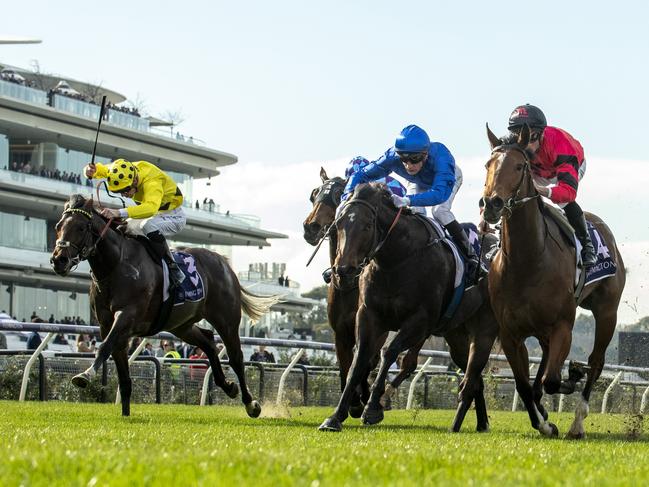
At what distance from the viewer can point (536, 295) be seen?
8133 mm

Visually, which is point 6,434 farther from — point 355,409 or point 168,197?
point 168,197

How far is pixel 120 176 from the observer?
1047cm

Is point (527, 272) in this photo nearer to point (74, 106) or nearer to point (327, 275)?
point (327, 275)

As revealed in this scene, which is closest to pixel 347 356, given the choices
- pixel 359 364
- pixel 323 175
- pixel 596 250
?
pixel 323 175

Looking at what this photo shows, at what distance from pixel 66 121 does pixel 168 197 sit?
150ft

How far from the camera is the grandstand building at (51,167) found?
169 ft

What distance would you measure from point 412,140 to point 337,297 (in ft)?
5.02

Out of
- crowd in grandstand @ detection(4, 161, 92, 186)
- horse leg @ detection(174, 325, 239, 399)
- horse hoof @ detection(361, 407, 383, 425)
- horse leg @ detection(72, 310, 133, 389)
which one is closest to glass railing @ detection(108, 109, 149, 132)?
crowd in grandstand @ detection(4, 161, 92, 186)

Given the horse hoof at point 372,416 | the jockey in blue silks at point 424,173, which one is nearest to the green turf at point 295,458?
the horse hoof at point 372,416

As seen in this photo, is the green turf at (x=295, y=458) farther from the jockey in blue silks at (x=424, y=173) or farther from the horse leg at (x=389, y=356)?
the jockey in blue silks at (x=424, y=173)

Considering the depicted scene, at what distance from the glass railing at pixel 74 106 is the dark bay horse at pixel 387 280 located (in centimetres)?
4686

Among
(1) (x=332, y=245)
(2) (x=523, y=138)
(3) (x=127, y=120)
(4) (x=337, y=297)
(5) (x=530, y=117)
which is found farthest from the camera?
(3) (x=127, y=120)

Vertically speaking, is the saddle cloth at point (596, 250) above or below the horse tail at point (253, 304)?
above

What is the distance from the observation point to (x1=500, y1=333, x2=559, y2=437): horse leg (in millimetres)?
8414
